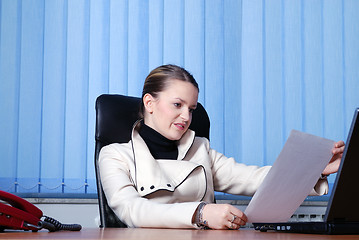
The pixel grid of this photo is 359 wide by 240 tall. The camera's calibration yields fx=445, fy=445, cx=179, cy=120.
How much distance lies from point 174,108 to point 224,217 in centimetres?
60

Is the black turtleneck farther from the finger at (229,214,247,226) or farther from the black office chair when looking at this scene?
the finger at (229,214,247,226)

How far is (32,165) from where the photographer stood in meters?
2.18

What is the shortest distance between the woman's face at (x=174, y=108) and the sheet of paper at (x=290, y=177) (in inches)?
22.9

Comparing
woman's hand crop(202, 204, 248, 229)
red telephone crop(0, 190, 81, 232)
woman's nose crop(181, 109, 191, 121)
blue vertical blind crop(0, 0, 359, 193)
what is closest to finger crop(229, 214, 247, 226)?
woman's hand crop(202, 204, 248, 229)

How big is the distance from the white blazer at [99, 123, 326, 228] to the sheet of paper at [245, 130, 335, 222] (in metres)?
0.27

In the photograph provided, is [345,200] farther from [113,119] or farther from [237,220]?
[113,119]

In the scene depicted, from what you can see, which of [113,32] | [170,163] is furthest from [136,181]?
[113,32]

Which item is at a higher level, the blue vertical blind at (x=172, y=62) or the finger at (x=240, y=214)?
the blue vertical blind at (x=172, y=62)

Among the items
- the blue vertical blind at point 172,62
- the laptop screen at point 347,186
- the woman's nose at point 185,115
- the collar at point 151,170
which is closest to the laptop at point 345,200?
the laptop screen at point 347,186

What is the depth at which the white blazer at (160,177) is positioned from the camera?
127cm

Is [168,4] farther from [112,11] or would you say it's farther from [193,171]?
[193,171]

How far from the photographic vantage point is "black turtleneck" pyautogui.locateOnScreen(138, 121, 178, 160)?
1.57 m

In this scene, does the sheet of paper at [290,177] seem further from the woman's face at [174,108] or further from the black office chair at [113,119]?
the black office chair at [113,119]

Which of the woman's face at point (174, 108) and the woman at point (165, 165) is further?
the woman's face at point (174, 108)
